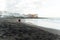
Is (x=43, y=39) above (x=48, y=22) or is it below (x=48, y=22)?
below

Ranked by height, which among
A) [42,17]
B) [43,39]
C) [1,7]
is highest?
[1,7]

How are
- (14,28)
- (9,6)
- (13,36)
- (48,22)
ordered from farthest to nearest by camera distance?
(48,22)
(9,6)
(14,28)
(13,36)

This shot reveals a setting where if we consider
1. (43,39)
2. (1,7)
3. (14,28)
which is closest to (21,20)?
(14,28)

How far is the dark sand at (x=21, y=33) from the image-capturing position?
4.76 feet

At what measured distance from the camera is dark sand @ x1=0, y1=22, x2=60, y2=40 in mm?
1450

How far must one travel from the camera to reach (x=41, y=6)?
1701 millimetres

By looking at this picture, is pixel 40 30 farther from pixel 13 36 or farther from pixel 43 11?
pixel 13 36

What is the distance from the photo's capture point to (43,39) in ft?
4.82

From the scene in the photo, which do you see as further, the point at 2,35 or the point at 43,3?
the point at 43,3

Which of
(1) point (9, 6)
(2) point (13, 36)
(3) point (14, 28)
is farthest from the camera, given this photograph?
(1) point (9, 6)

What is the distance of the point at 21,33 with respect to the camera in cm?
150

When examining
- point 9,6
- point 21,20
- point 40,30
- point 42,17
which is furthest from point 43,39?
point 9,6

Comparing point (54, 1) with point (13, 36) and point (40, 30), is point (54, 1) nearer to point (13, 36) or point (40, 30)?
point (40, 30)

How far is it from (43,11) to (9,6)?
18.3 inches
